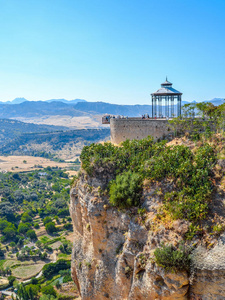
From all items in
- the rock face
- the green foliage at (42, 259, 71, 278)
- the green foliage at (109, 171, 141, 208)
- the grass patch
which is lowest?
the grass patch

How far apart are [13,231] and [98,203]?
45941mm

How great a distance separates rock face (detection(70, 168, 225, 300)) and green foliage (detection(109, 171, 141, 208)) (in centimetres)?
62

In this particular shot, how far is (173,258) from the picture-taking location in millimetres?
15047

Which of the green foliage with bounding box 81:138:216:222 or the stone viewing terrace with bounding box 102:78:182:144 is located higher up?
the stone viewing terrace with bounding box 102:78:182:144

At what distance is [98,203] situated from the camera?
21.2 metres

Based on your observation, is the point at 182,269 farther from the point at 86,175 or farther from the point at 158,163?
the point at 86,175

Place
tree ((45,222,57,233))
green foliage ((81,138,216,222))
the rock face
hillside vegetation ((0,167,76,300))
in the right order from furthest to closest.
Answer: tree ((45,222,57,233)), hillside vegetation ((0,167,76,300)), green foliage ((81,138,216,222)), the rock face

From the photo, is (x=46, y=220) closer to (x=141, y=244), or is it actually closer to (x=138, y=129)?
(x=138, y=129)

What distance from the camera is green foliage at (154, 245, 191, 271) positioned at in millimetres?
15023

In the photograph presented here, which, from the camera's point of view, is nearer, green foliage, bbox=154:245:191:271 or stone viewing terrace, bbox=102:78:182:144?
green foliage, bbox=154:245:191:271

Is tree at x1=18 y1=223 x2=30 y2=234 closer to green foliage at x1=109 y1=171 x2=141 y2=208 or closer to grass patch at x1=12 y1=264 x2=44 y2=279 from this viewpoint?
grass patch at x1=12 y1=264 x2=44 y2=279

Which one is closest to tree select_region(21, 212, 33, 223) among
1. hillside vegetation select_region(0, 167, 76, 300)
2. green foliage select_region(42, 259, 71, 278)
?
hillside vegetation select_region(0, 167, 76, 300)

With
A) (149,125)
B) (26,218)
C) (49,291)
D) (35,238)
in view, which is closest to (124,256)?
(149,125)

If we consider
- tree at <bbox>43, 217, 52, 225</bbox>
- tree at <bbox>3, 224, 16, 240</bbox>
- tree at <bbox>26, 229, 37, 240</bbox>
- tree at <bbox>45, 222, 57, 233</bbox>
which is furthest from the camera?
tree at <bbox>43, 217, 52, 225</bbox>
